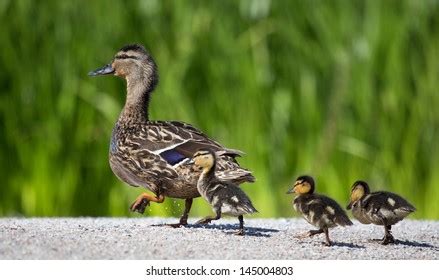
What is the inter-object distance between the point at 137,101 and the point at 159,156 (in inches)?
21.5

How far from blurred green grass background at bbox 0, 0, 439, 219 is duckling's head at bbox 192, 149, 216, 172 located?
10.7 ft

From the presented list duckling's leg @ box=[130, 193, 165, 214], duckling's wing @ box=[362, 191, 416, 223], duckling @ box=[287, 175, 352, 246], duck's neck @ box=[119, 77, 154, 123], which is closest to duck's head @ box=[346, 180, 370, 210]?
duckling's wing @ box=[362, 191, 416, 223]

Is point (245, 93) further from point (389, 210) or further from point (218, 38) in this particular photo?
point (389, 210)

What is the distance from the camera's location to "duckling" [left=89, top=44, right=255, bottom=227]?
17.5 ft

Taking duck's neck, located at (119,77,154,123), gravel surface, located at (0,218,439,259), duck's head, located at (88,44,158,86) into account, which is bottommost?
gravel surface, located at (0,218,439,259)

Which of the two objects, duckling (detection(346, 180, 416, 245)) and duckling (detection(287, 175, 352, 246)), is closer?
duckling (detection(287, 175, 352, 246))

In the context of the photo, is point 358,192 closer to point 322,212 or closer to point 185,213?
point 322,212

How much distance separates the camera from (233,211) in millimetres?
5172

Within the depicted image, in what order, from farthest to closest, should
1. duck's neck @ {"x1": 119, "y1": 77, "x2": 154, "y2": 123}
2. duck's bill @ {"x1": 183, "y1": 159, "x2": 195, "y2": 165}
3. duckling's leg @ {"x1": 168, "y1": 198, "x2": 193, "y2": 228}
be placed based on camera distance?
duck's neck @ {"x1": 119, "y1": 77, "x2": 154, "y2": 123}
duckling's leg @ {"x1": 168, "y1": 198, "x2": 193, "y2": 228}
duck's bill @ {"x1": 183, "y1": 159, "x2": 195, "y2": 165}

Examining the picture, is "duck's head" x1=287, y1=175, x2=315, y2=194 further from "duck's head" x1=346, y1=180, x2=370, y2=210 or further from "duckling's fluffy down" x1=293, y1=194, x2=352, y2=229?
"duck's head" x1=346, y1=180, x2=370, y2=210

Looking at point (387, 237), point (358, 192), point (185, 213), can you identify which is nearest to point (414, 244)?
point (387, 237)

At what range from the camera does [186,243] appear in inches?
201

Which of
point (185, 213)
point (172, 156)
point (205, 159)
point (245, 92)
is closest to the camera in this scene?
point (205, 159)

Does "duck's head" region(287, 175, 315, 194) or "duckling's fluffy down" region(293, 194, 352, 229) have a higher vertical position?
"duck's head" region(287, 175, 315, 194)
